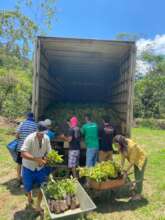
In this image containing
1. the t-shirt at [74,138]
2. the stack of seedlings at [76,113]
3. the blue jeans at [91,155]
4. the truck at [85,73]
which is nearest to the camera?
the t-shirt at [74,138]

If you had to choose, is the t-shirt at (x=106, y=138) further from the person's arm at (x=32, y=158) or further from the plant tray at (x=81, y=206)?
the person's arm at (x=32, y=158)

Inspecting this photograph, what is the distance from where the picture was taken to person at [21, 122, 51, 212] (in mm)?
4759

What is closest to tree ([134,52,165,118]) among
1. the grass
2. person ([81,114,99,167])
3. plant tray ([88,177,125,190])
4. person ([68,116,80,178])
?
the grass

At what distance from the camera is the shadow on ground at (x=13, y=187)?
20.7 feet

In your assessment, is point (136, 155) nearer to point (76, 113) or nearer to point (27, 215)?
point (27, 215)

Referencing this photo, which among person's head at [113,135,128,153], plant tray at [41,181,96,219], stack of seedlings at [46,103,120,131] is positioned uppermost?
stack of seedlings at [46,103,120,131]

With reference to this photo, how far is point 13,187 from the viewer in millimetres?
6633

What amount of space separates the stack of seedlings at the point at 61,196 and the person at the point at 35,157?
0.26 metres

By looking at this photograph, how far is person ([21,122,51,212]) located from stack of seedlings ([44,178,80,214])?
257 mm

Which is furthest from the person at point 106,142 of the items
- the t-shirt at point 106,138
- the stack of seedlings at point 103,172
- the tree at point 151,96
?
the tree at point 151,96

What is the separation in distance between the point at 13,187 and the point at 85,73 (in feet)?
24.0

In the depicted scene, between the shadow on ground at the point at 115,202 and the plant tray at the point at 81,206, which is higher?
the plant tray at the point at 81,206

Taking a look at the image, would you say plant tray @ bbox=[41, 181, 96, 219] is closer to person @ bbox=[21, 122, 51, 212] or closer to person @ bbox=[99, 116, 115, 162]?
person @ bbox=[21, 122, 51, 212]

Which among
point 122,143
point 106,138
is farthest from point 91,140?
point 122,143
